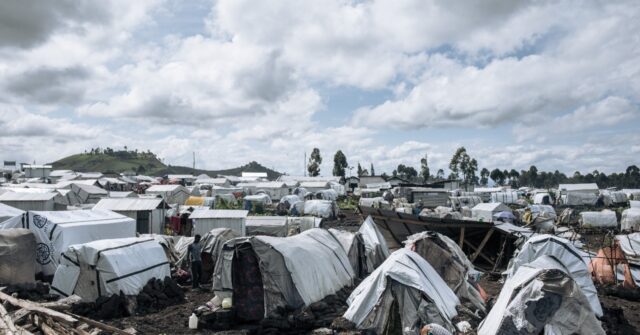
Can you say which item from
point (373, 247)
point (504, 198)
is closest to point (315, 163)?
point (504, 198)

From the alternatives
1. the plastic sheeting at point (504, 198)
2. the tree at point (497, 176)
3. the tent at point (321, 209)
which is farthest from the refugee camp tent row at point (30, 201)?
the tree at point (497, 176)

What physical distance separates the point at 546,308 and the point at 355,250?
10375 millimetres

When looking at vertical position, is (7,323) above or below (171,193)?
below

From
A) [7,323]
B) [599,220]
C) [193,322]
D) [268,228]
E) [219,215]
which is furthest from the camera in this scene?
[599,220]

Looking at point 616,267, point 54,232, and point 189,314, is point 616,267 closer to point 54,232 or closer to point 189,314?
point 189,314

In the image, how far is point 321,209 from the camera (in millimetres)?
50219

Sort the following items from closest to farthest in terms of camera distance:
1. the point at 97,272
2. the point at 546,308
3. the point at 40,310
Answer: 1. the point at 546,308
2. the point at 40,310
3. the point at 97,272

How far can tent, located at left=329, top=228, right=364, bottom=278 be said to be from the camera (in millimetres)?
20281

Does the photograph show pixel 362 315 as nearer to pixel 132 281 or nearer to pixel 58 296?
pixel 132 281

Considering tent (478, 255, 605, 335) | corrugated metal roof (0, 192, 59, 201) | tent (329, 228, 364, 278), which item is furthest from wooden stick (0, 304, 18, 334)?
corrugated metal roof (0, 192, 59, 201)

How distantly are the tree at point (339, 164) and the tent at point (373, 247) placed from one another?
9156 centimetres

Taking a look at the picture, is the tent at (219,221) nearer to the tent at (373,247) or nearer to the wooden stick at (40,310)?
the tent at (373,247)

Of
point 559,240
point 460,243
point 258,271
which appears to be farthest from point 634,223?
point 258,271

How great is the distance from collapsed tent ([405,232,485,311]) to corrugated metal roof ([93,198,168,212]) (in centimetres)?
1989
